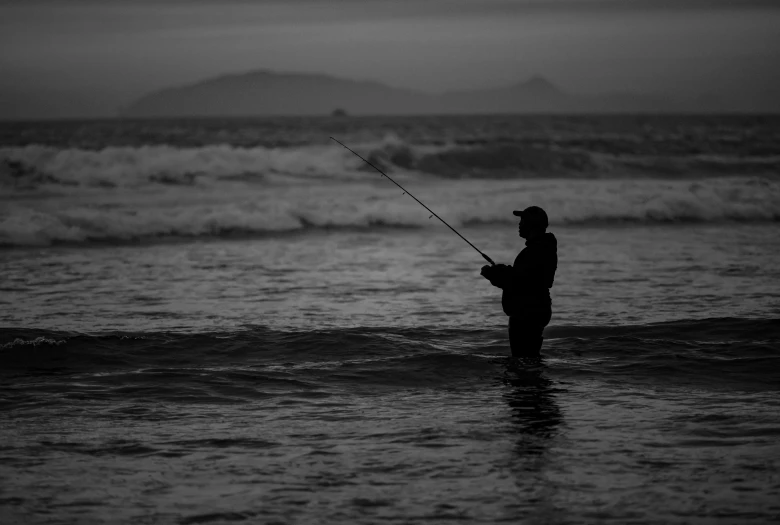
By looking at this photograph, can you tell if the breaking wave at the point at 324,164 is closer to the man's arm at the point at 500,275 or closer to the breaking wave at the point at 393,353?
the breaking wave at the point at 393,353

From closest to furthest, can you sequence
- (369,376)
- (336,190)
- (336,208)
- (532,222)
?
(532,222) → (369,376) → (336,208) → (336,190)

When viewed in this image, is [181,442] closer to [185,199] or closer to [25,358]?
[25,358]

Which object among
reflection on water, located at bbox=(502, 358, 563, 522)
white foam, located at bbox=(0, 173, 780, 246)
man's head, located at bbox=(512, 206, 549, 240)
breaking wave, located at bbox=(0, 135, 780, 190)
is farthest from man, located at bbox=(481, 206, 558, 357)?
breaking wave, located at bbox=(0, 135, 780, 190)

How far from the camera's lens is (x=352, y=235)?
17828 mm

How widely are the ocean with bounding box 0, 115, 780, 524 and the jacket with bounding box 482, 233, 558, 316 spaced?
0.57 meters

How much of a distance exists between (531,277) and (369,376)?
58.4 inches

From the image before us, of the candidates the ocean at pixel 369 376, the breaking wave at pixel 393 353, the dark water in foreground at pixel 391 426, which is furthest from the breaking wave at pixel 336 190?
the dark water in foreground at pixel 391 426

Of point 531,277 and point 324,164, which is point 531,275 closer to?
point 531,277

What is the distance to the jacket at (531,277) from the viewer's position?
7.38 meters

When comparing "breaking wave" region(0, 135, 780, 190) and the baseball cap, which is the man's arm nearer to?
the baseball cap

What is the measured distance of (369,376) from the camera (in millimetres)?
7539

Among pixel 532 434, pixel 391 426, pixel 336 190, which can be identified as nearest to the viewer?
pixel 532 434

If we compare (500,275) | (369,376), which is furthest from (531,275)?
(369,376)

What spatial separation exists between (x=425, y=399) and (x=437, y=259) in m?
7.72
